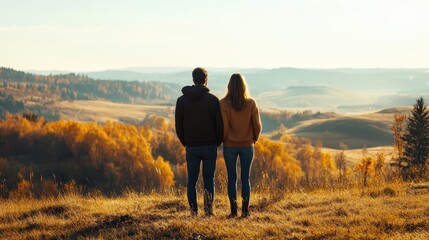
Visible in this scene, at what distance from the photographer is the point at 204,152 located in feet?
32.0

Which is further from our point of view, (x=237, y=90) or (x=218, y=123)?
(x=218, y=123)

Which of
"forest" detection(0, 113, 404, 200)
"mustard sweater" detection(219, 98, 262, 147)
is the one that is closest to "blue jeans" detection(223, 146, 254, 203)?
"mustard sweater" detection(219, 98, 262, 147)

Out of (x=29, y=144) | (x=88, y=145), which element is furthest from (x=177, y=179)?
(x=29, y=144)

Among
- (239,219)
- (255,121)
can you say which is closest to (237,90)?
(255,121)

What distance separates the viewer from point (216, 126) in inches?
386

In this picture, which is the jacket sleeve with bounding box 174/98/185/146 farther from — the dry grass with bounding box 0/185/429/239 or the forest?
the forest

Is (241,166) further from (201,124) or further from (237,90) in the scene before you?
(237,90)

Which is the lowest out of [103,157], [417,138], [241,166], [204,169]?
[103,157]

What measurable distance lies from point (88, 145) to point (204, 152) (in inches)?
3859

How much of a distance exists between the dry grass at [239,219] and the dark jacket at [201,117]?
1.64 m

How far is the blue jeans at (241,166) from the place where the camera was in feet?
32.0

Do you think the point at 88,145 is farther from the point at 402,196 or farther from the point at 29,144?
the point at 402,196

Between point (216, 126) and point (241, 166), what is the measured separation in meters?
1.03

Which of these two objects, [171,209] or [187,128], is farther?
[171,209]
